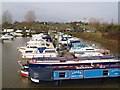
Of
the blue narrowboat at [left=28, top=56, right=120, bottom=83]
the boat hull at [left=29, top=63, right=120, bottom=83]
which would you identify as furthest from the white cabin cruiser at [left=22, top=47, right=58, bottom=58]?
the boat hull at [left=29, top=63, right=120, bottom=83]

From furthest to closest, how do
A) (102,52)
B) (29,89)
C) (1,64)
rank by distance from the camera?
(102,52)
(1,64)
(29,89)

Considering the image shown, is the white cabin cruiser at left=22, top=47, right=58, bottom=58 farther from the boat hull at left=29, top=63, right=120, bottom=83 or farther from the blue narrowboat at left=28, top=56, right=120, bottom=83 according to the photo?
the boat hull at left=29, top=63, right=120, bottom=83

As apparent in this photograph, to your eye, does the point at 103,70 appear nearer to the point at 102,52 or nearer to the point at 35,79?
the point at 35,79

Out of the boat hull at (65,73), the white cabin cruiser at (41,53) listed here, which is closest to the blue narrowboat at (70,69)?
the boat hull at (65,73)

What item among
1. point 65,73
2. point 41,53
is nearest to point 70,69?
point 65,73

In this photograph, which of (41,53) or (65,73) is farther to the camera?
(41,53)

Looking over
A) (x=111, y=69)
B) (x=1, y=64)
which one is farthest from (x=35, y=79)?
(x=1, y=64)

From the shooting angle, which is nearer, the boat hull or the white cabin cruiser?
the boat hull

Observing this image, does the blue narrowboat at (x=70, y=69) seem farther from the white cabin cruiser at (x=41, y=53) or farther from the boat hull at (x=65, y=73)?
the white cabin cruiser at (x=41, y=53)

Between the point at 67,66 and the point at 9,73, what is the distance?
3.39 m

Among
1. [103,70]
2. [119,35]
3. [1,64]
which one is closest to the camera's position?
[103,70]

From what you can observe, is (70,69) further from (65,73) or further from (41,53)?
(41,53)

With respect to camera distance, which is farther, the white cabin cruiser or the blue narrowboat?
the white cabin cruiser

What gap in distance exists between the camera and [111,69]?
35.3ft
